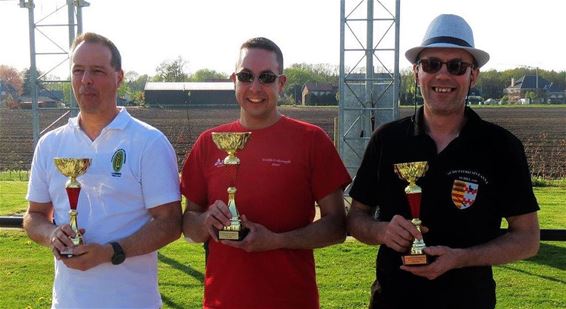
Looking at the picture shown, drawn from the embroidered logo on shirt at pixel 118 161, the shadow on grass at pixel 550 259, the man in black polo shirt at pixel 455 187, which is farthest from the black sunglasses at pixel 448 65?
the shadow on grass at pixel 550 259

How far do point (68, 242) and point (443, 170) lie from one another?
5.46 ft

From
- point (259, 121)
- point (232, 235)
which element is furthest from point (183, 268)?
point (232, 235)

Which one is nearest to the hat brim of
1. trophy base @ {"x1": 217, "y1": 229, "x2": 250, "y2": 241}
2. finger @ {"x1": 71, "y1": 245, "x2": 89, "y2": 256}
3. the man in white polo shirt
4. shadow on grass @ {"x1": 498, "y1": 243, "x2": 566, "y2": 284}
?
trophy base @ {"x1": 217, "y1": 229, "x2": 250, "y2": 241}

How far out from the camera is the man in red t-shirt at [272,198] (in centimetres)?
293

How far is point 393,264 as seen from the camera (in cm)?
289

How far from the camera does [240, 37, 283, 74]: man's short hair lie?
3.00m

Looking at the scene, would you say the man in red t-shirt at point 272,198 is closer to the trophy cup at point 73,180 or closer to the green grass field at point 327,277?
the trophy cup at point 73,180

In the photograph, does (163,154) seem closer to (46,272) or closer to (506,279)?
(46,272)

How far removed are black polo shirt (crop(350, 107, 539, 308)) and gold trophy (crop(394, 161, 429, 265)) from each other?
16cm

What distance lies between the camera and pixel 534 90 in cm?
9781

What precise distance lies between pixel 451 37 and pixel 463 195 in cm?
70

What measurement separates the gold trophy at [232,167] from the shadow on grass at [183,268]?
4093 millimetres

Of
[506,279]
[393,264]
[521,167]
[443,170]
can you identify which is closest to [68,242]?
[393,264]

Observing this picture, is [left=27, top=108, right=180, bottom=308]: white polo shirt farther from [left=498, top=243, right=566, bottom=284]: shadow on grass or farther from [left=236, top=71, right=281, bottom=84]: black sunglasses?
[left=498, top=243, right=566, bottom=284]: shadow on grass
